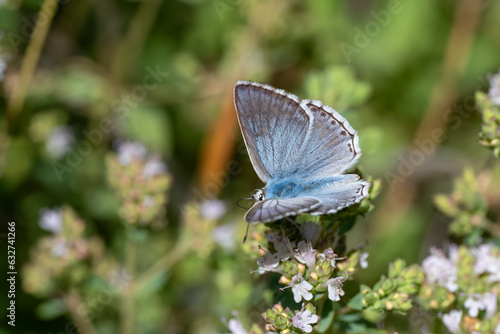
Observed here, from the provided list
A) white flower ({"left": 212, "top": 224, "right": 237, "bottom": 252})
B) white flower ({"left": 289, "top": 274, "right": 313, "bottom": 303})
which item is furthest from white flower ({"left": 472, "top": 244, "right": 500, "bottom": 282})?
white flower ({"left": 212, "top": 224, "right": 237, "bottom": 252})

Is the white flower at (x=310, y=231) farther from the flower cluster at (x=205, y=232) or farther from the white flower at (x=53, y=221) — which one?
the white flower at (x=53, y=221)

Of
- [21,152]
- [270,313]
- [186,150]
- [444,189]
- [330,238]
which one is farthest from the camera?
[186,150]

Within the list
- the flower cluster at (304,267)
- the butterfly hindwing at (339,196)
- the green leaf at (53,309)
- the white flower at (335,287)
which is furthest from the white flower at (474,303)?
the green leaf at (53,309)

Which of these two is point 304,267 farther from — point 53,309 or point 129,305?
point 53,309

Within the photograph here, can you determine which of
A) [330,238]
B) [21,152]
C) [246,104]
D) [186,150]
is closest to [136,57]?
[186,150]

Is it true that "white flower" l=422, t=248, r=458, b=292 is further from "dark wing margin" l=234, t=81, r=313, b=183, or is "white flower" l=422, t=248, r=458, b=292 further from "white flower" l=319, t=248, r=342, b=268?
"dark wing margin" l=234, t=81, r=313, b=183

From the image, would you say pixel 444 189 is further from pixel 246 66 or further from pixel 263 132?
pixel 263 132
